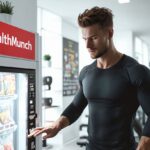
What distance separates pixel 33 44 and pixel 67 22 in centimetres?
479

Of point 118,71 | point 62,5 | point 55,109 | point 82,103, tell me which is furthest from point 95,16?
point 55,109

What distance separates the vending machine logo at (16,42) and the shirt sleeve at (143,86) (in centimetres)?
60

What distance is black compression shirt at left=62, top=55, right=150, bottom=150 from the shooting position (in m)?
1.53

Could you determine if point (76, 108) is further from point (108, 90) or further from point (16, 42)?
point (16, 42)

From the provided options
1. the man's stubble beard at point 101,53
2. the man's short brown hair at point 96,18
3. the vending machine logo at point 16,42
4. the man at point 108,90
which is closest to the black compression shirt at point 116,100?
the man at point 108,90

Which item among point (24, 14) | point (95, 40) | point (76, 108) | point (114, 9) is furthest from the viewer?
point (114, 9)

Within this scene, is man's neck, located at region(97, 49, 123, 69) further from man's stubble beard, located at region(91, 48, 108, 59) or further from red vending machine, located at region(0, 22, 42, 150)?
red vending machine, located at region(0, 22, 42, 150)

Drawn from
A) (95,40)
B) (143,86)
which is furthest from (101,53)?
(143,86)

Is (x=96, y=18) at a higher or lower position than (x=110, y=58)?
higher

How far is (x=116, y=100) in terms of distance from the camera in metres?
Result: 1.60

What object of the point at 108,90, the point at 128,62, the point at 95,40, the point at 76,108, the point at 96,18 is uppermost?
the point at 96,18

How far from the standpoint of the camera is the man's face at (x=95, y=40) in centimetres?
157

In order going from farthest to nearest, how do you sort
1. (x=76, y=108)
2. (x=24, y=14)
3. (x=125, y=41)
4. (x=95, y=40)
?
(x=125, y=41) → (x=24, y=14) → (x=76, y=108) → (x=95, y=40)

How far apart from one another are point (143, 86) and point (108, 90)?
0.22 m
